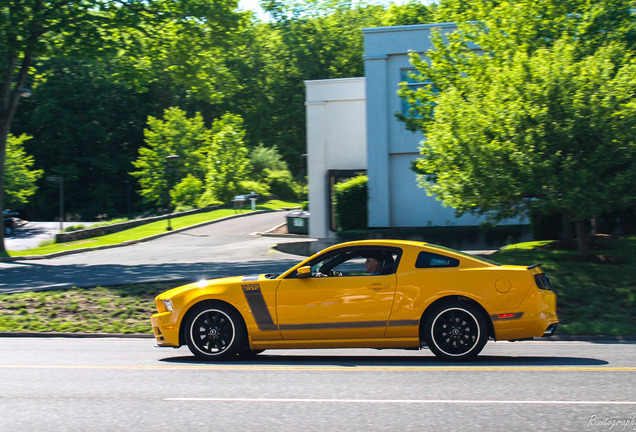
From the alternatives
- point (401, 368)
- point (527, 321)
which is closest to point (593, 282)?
point (527, 321)

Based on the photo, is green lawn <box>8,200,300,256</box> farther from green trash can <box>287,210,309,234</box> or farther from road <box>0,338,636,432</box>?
road <box>0,338,636,432</box>

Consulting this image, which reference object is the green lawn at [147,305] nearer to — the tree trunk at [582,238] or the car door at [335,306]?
the tree trunk at [582,238]

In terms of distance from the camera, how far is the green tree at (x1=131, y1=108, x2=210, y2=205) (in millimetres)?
58594

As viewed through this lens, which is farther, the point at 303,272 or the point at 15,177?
the point at 15,177

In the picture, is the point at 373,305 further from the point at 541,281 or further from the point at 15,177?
the point at 15,177

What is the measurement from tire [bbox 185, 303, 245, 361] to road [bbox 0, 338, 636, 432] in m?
0.19

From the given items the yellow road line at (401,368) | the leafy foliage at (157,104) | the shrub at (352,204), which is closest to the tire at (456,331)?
the yellow road line at (401,368)

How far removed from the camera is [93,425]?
598cm

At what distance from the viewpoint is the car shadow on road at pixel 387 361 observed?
28.7 feet

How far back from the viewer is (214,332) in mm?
9109

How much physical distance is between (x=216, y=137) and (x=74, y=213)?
52.7 feet

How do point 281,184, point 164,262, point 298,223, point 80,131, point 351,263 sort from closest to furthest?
point 351,263
point 164,262
point 298,223
point 281,184
point 80,131

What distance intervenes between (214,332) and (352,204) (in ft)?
62.4

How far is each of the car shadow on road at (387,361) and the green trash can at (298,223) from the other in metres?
27.1
